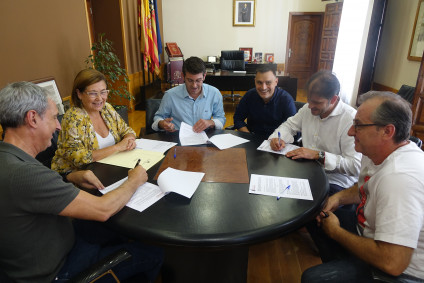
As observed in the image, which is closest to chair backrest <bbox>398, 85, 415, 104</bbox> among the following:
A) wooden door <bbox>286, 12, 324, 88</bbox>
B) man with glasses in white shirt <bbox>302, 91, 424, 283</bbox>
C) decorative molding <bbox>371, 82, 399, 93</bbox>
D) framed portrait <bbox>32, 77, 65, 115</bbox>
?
decorative molding <bbox>371, 82, 399, 93</bbox>

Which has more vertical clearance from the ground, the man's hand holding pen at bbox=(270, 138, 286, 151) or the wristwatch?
the man's hand holding pen at bbox=(270, 138, 286, 151)

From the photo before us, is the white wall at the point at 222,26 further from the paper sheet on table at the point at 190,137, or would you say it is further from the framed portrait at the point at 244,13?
the paper sheet on table at the point at 190,137

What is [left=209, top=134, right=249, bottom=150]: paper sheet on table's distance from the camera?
1696 millimetres

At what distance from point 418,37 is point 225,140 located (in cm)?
351

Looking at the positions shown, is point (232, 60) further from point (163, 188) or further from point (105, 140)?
point (163, 188)

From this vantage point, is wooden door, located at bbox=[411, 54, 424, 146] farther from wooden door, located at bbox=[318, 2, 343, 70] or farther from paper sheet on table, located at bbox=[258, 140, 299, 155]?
wooden door, located at bbox=[318, 2, 343, 70]

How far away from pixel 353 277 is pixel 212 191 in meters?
0.61

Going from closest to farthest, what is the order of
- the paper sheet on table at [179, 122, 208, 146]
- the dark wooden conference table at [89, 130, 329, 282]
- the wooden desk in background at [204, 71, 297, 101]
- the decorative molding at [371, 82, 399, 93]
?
1. the dark wooden conference table at [89, 130, 329, 282]
2. the paper sheet on table at [179, 122, 208, 146]
3. the decorative molding at [371, 82, 399, 93]
4. the wooden desk in background at [204, 71, 297, 101]

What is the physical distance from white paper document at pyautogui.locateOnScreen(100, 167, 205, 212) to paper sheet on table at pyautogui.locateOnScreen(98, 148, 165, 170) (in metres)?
0.20

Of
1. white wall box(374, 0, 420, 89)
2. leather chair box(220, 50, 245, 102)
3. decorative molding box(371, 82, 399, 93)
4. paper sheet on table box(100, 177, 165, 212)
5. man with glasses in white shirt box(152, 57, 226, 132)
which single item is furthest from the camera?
leather chair box(220, 50, 245, 102)

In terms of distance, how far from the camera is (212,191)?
1.14 meters

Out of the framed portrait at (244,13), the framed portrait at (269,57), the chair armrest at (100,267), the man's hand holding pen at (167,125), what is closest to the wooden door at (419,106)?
the man's hand holding pen at (167,125)

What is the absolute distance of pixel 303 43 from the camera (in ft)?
25.1

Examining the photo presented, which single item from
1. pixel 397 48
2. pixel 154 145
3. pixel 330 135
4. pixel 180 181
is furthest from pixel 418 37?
pixel 180 181
